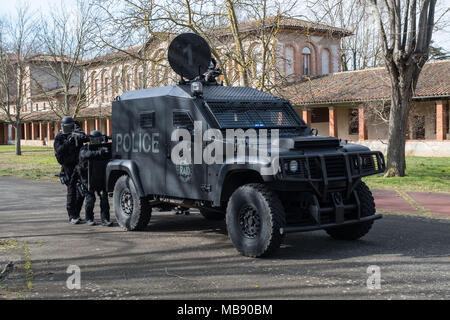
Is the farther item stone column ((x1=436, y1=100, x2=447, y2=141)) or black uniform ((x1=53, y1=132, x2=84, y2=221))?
stone column ((x1=436, y1=100, x2=447, y2=141))

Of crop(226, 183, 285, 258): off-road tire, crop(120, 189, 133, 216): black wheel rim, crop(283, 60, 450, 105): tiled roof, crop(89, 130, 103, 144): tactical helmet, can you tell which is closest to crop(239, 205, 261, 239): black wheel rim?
crop(226, 183, 285, 258): off-road tire

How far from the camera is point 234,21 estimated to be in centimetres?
1714

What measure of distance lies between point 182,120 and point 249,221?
73.8 inches

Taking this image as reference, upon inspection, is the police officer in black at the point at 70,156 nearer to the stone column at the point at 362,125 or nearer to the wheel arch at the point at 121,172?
the wheel arch at the point at 121,172

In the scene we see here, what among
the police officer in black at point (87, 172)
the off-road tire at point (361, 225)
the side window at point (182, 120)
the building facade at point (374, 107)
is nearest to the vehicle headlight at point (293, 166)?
the off-road tire at point (361, 225)

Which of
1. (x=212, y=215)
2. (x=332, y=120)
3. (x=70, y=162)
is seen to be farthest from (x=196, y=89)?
(x=332, y=120)

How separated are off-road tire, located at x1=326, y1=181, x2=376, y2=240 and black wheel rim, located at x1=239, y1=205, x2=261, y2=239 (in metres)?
1.59

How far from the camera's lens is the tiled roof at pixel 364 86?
3089 centimetres

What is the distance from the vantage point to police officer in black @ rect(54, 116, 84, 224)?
10.0 metres

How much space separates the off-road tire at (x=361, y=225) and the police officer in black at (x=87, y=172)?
3.95 m

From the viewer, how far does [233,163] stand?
707cm

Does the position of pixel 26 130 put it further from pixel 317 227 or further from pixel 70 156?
pixel 317 227

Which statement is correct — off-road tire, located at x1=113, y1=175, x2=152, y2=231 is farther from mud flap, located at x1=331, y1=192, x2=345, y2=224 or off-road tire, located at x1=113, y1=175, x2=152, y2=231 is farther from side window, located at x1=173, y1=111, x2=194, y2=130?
mud flap, located at x1=331, y1=192, x2=345, y2=224

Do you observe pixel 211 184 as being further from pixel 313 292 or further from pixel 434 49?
pixel 434 49
